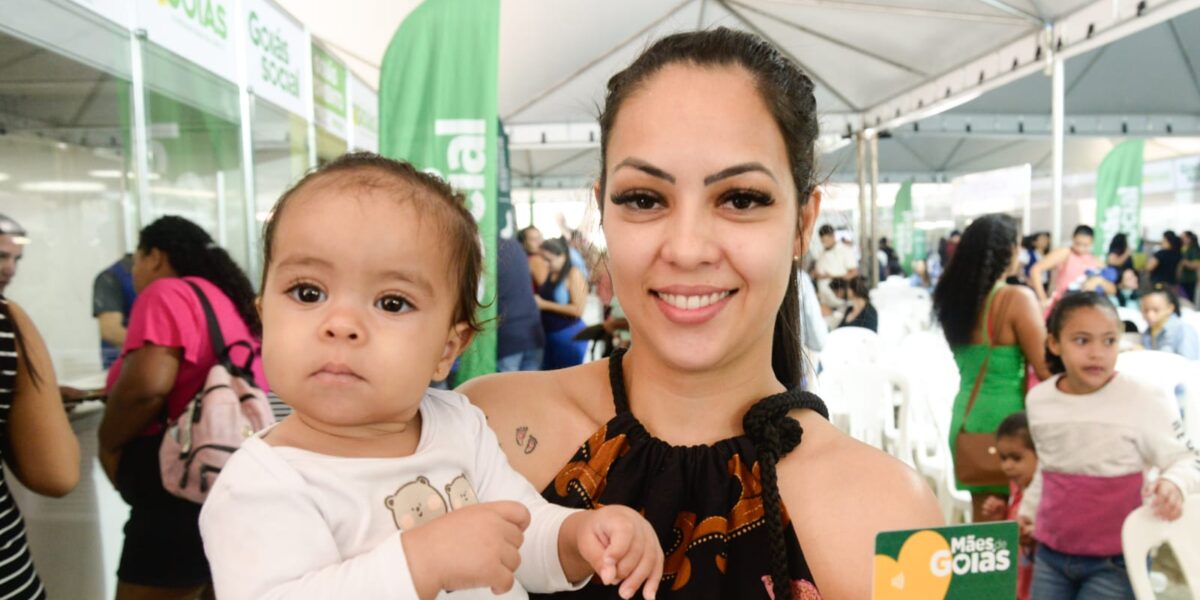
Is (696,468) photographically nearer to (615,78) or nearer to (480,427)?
(480,427)

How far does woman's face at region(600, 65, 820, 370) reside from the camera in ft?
3.19

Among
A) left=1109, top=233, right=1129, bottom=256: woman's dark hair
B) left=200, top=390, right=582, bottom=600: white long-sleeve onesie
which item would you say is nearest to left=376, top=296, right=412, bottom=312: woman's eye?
left=200, top=390, right=582, bottom=600: white long-sleeve onesie

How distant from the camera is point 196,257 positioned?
8.52 ft

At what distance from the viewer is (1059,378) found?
2807 millimetres

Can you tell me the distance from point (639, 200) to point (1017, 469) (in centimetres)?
247

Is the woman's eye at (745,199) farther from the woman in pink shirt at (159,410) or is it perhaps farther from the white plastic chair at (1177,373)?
the white plastic chair at (1177,373)

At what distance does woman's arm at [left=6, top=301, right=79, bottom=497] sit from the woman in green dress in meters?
3.06

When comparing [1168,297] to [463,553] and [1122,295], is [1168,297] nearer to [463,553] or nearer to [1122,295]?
[1122,295]

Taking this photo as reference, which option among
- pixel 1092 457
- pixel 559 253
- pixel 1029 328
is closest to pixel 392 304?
pixel 1092 457

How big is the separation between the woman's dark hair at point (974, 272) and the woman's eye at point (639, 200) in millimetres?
2764

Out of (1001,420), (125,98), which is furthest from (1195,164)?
(125,98)

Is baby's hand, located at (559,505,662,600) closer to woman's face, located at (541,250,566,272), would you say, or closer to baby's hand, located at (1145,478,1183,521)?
baby's hand, located at (1145,478,1183,521)

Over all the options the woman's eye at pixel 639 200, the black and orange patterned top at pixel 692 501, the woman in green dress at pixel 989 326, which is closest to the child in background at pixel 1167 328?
the woman in green dress at pixel 989 326

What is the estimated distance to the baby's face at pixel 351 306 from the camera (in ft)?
2.88
